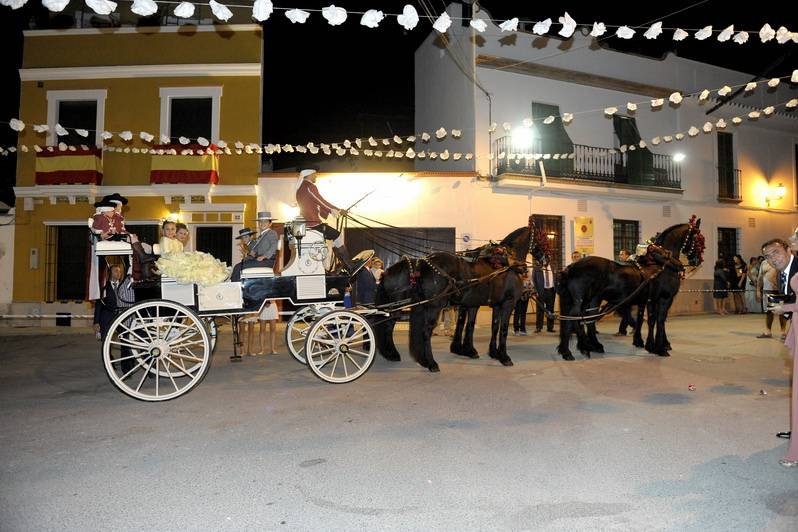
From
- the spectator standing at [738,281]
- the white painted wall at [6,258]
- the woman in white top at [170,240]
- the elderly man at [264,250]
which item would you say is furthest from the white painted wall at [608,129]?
the white painted wall at [6,258]

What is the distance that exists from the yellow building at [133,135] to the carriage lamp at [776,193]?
19.5 m

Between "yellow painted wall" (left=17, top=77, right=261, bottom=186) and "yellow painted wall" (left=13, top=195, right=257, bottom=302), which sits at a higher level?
"yellow painted wall" (left=17, top=77, right=261, bottom=186)

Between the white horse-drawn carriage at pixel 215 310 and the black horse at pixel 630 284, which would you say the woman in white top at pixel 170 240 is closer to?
the white horse-drawn carriage at pixel 215 310

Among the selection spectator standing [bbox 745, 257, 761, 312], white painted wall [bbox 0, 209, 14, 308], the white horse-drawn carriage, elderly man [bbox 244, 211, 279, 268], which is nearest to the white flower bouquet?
the white horse-drawn carriage

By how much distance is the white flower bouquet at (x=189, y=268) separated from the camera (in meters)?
5.85

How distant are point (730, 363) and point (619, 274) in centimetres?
213

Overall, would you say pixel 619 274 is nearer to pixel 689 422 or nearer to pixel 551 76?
pixel 689 422

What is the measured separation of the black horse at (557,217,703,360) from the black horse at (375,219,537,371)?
0.95m

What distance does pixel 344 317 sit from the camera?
6645mm

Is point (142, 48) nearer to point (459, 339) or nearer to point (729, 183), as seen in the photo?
point (459, 339)

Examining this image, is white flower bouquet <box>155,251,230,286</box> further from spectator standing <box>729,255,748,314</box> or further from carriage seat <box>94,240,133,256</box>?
spectator standing <box>729,255,748,314</box>

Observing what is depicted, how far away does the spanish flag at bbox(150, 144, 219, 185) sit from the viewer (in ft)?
49.1

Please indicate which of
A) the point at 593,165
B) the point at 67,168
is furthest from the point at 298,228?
the point at 593,165

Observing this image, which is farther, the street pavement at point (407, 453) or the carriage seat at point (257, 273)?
the carriage seat at point (257, 273)
